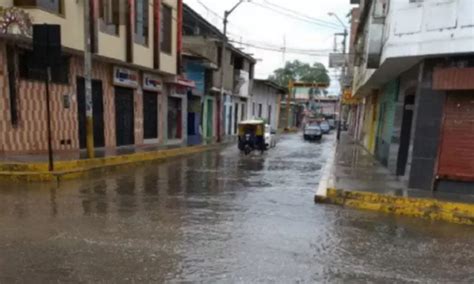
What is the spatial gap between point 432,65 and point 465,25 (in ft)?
4.56

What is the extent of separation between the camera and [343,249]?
257 inches

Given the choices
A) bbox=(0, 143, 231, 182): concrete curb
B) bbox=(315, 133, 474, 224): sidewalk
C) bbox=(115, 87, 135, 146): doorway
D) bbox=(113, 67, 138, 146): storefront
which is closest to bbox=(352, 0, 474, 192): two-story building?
bbox=(315, 133, 474, 224): sidewalk

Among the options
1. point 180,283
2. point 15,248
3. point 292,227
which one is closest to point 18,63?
point 15,248

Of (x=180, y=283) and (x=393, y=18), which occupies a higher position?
(x=393, y=18)

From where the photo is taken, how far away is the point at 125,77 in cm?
2041

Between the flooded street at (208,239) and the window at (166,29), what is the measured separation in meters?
13.8

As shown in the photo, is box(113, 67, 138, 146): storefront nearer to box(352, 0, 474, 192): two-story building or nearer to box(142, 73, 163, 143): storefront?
box(142, 73, 163, 143): storefront

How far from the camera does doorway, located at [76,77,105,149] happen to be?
1739 centimetres

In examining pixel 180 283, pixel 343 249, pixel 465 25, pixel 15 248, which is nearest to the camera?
pixel 180 283

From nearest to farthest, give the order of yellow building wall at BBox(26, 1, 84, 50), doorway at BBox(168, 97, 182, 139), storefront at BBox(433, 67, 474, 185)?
1. storefront at BBox(433, 67, 474, 185)
2. yellow building wall at BBox(26, 1, 84, 50)
3. doorway at BBox(168, 97, 182, 139)

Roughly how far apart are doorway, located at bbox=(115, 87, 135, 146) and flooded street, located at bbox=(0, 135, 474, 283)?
9.51m

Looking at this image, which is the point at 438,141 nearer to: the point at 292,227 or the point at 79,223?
the point at 292,227

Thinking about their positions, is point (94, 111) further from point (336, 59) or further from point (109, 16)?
point (336, 59)

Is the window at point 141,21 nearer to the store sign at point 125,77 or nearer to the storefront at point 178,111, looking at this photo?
the store sign at point 125,77
